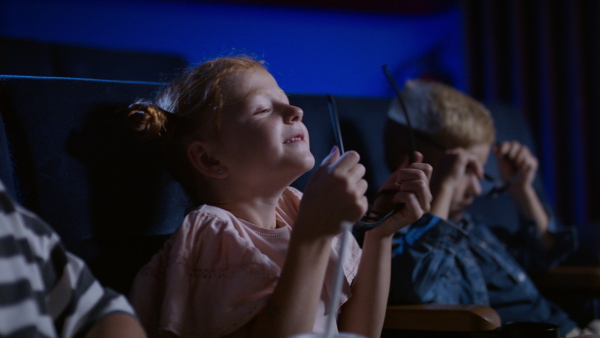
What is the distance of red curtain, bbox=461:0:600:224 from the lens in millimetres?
2723

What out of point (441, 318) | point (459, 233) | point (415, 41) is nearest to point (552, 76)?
point (415, 41)

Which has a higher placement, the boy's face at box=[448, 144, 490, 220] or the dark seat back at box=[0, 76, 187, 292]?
the dark seat back at box=[0, 76, 187, 292]

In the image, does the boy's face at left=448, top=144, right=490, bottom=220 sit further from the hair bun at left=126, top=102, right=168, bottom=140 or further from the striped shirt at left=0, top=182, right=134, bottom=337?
the striped shirt at left=0, top=182, right=134, bottom=337

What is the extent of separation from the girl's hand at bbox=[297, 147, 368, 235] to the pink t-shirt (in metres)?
0.10

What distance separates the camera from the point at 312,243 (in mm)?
743

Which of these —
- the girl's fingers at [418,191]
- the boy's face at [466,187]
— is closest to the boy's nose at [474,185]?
the boy's face at [466,187]

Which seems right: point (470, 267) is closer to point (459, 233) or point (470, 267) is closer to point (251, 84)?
point (459, 233)

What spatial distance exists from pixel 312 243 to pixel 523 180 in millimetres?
1186

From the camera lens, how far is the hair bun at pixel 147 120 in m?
0.88

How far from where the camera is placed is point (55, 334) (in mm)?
599

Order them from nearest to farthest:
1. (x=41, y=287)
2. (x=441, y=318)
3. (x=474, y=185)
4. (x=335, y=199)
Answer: (x=41, y=287) → (x=335, y=199) → (x=441, y=318) → (x=474, y=185)

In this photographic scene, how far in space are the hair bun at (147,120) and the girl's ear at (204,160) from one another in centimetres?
6

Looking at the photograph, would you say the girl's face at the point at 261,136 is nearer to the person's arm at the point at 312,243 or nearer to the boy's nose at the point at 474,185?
the person's arm at the point at 312,243

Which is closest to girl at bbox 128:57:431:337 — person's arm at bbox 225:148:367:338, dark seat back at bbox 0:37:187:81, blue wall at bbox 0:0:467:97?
person's arm at bbox 225:148:367:338
